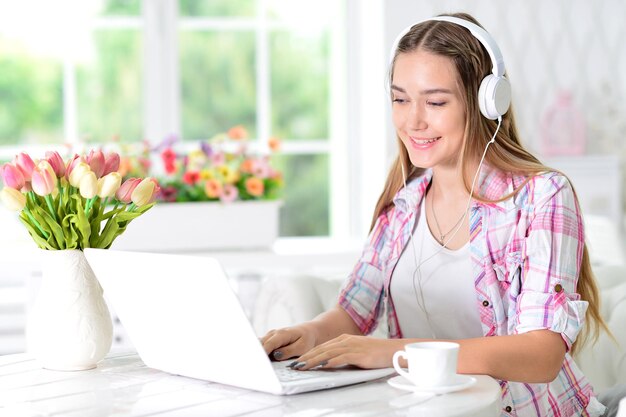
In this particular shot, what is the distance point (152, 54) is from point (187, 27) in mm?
212

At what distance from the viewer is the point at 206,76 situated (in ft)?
15.7

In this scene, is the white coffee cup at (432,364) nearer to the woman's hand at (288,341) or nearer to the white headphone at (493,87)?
the woman's hand at (288,341)

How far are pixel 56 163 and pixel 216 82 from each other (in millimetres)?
3271

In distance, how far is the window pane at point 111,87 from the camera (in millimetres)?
4586

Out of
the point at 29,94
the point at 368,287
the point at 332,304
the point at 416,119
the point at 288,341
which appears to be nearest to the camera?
the point at 288,341

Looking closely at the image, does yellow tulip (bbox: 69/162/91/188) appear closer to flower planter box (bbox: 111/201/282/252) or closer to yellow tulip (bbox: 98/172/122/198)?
yellow tulip (bbox: 98/172/122/198)

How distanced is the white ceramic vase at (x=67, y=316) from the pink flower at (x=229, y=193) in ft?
5.61

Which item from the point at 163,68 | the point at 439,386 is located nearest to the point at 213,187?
the point at 163,68

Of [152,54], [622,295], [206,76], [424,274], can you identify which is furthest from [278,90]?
[424,274]

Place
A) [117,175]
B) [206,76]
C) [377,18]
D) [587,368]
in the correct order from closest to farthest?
[117,175] < [587,368] < [377,18] < [206,76]

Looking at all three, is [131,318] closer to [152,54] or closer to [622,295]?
[622,295]

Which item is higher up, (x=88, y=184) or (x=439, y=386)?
(x=88, y=184)

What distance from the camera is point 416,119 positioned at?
1.86 meters

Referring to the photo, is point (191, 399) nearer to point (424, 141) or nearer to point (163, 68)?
point (424, 141)
